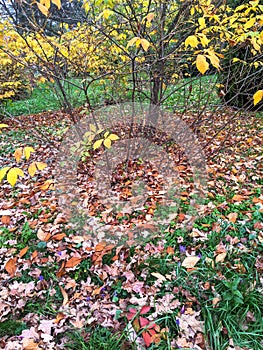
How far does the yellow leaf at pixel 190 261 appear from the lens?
2.03m

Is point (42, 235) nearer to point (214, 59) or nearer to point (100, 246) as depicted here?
point (100, 246)

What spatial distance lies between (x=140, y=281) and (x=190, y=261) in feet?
1.32

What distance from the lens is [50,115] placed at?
7.03m

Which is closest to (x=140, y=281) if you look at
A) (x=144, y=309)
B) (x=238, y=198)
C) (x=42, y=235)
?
(x=144, y=309)

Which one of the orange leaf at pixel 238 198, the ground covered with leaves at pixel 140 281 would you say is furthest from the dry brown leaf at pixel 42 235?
the orange leaf at pixel 238 198

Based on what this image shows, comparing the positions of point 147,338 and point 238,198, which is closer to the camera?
point 147,338

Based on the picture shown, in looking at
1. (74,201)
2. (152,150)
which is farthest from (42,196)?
(152,150)

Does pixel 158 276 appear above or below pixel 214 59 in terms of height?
below

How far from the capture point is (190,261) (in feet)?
6.78

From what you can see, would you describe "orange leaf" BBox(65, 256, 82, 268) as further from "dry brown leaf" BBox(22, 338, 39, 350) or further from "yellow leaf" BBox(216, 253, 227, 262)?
"yellow leaf" BBox(216, 253, 227, 262)

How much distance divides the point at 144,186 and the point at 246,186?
1.14m

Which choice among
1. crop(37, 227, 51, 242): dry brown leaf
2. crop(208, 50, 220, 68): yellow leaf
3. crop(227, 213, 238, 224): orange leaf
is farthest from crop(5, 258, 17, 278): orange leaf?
crop(208, 50, 220, 68): yellow leaf

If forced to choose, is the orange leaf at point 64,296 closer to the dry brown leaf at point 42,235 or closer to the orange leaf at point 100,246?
the orange leaf at point 100,246

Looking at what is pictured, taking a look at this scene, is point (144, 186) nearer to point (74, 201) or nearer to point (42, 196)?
point (74, 201)
